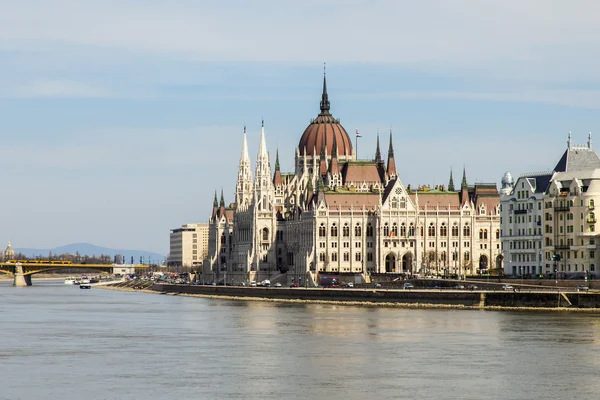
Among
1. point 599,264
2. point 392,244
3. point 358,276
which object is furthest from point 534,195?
point 392,244

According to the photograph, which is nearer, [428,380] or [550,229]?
[428,380]

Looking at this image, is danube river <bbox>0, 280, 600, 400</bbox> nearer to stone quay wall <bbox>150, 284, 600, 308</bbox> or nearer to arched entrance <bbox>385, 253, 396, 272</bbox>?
stone quay wall <bbox>150, 284, 600, 308</bbox>

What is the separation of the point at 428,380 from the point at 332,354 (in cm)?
1412

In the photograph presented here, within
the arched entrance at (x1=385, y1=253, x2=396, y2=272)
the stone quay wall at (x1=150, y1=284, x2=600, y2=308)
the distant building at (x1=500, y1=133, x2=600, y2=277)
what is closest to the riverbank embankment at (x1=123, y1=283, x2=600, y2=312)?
the stone quay wall at (x1=150, y1=284, x2=600, y2=308)

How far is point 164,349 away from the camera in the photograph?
88.6 metres

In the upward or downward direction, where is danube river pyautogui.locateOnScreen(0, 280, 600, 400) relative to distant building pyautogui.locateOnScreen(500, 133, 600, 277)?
downward

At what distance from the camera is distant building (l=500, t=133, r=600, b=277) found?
5586 inches

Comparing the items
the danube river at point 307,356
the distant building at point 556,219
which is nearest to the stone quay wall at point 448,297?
the danube river at point 307,356

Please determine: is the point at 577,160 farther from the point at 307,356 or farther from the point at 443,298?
the point at 307,356

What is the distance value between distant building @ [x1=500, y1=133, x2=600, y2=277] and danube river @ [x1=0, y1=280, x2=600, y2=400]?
23.4 m

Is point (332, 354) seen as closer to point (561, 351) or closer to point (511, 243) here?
point (561, 351)

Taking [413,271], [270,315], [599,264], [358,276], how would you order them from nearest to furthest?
[270,315], [599,264], [358,276], [413,271]

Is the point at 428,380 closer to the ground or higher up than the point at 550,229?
closer to the ground

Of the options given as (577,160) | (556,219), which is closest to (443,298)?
(556,219)
